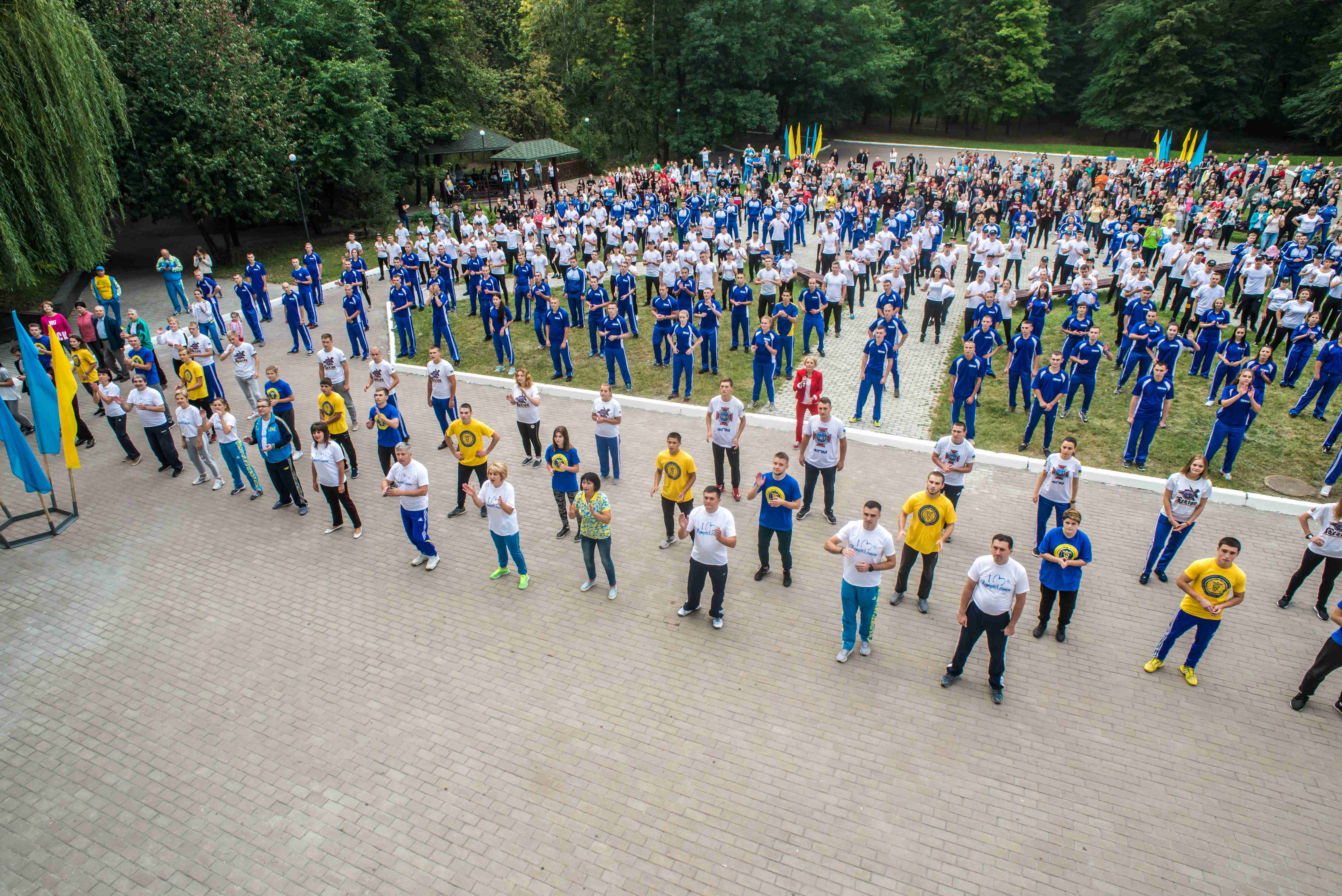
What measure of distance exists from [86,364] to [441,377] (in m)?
7.20

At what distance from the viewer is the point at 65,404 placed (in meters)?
9.94

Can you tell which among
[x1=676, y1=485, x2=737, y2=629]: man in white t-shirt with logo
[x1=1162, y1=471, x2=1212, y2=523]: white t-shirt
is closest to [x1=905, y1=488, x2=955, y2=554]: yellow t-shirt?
[x1=676, y1=485, x2=737, y2=629]: man in white t-shirt with logo

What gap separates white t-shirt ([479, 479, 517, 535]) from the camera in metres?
7.70

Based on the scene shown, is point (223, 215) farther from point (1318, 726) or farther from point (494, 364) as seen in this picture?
point (1318, 726)

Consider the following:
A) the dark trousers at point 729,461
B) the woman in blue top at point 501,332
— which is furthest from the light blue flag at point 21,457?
the dark trousers at point 729,461

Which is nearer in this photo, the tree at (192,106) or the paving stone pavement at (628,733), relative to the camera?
the paving stone pavement at (628,733)

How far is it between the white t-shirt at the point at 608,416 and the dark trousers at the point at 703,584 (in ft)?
9.22

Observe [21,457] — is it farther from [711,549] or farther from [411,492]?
[711,549]

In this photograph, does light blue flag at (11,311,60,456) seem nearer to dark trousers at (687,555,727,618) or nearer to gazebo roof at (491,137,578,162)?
dark trousers at (687,555,727,618)

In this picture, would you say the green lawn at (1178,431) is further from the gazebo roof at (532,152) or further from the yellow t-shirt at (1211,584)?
the gazebo roof at (532,152)

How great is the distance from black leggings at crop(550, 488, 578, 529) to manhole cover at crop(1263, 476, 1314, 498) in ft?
31.4

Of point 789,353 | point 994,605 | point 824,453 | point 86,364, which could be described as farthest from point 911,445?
point 86,364

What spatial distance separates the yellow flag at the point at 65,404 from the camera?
32.2ft

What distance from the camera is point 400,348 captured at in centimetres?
1680
